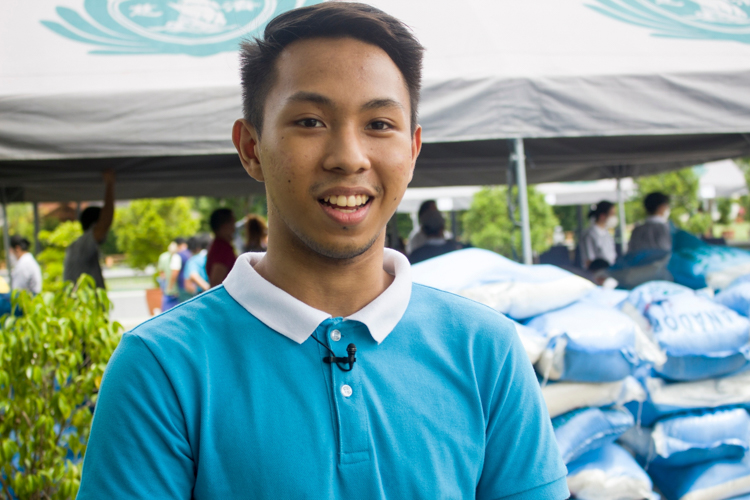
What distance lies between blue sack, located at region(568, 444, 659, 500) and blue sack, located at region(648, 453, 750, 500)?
235 millimetres

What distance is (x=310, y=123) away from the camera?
2.95 feet

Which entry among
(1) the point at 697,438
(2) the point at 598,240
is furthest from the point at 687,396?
(2) the point at 598,240

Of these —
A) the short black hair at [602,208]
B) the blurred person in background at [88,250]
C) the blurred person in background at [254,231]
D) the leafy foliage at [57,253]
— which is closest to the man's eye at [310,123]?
the blurred person in background at [88,250]

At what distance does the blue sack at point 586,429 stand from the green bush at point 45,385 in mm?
1661

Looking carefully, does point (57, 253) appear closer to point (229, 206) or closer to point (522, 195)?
point (229, 206)

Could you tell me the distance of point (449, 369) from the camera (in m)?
0.95

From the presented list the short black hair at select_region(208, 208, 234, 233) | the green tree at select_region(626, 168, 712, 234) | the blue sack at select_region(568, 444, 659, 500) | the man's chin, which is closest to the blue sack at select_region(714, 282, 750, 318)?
the blue sack at select_region(568, 444, 659, 500)

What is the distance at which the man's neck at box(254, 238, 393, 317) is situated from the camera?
0.96 meters

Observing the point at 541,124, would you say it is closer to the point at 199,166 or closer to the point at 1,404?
the point at 1,404

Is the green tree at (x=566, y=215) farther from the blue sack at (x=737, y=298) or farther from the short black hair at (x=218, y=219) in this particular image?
the blue sack at (x=737, y=298)

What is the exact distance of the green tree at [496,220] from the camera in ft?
57.7

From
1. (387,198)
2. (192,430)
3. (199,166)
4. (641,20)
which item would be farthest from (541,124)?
(199,166)

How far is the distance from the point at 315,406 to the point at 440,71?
2279mm

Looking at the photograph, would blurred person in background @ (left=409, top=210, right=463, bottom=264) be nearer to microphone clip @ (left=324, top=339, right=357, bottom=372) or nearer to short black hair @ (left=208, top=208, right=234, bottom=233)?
short black hair @ (left=208, top=208, right=234, bottom=233)
